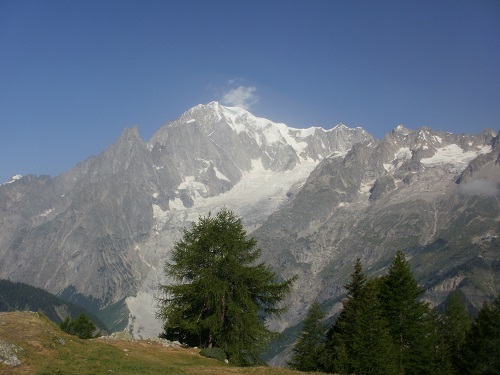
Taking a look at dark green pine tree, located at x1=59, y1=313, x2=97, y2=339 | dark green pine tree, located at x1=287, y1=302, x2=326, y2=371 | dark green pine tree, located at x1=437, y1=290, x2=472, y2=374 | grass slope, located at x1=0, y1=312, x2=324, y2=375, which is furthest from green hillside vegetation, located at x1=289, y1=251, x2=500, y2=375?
dark green pine tree, located at x1=59, y1=313, x2=97, y2=339

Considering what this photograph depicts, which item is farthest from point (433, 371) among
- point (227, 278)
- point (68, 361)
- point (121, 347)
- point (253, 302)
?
point (68, 361)

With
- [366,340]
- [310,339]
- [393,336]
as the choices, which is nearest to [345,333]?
[393,336]

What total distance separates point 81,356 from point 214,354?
13.4 meters

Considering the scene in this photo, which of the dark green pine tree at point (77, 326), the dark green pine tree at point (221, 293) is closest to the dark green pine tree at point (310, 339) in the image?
Answer: the dark green pine tree at point (221, 293)

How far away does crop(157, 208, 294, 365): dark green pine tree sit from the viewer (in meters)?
50.2

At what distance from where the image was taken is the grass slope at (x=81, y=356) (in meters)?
33.2

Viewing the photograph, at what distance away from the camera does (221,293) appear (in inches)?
1965

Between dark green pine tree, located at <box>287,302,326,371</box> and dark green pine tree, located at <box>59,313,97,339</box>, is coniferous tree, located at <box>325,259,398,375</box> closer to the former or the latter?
dark green pine tree, located at <box>287,302,326,371</box>

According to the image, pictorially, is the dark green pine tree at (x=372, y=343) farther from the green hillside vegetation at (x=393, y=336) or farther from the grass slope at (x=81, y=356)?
the grass slope at (x=81, y=356)

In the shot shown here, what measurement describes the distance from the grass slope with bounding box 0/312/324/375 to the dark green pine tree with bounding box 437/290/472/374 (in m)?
33.6

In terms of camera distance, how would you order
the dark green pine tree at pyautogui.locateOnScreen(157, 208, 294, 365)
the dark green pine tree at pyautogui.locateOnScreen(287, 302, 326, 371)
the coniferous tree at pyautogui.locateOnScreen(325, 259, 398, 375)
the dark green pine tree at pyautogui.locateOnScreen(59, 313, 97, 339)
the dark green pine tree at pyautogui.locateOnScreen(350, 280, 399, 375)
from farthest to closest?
the dark green pine tree at pyautogui.locateOnScreen(59, 313, 97, 339)
the dark green pine tree at pyautogui.locateOnScreen(287, 302, 326, 371)
the dark green pine tree at pyautogui.locateOnScreen(157, 208, 294, 365)
the coniferous tree at pyautogui.locateOnScreen(325, 259, 398, 375)
the dark green pine tree at pyautogui.locateOnScreen(350, 280, 399, 375)

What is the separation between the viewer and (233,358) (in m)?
48.6

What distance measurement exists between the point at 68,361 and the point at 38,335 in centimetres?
469

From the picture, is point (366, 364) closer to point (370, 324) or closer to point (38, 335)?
point (370, 324)
